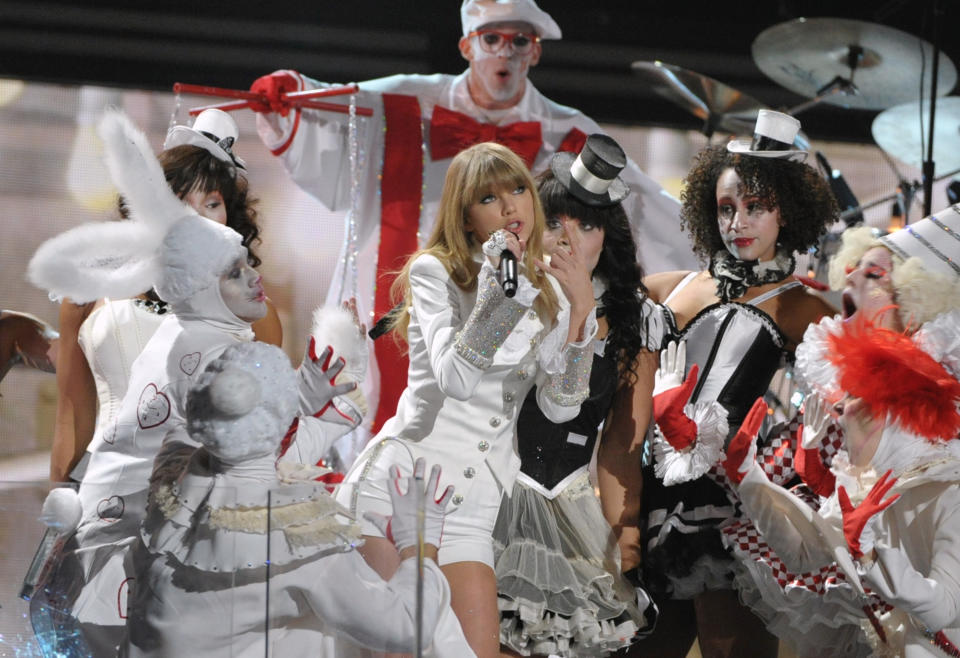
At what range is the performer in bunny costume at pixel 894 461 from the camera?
2340mm

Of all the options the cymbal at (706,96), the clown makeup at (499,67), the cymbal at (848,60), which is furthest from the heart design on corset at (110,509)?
the cymbal at (848,60)

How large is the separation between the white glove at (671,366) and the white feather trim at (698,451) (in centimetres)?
8

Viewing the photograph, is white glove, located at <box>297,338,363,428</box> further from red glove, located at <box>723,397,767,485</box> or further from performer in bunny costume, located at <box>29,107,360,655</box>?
red glove, located at <box>723,397,767,485</box>

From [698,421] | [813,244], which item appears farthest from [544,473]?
[813,244]

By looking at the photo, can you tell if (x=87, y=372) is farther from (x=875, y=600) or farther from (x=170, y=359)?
(x=875, y=600)

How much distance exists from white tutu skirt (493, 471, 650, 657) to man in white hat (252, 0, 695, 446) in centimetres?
168

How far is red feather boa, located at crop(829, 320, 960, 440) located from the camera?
2484mm

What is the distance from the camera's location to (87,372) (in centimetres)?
294

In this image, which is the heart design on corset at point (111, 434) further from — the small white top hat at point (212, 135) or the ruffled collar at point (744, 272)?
the ruffled collar at point (744, 272)

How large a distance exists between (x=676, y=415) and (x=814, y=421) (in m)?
0.35

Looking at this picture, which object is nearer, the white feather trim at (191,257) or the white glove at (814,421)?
the white feather trim at (191,257)

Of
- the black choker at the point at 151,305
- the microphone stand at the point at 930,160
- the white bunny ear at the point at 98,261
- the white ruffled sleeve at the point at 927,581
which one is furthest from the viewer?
the microphone stand at the point at 930,160

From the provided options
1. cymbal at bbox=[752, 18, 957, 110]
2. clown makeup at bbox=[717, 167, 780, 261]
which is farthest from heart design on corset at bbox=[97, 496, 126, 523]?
cymbal at bbox=[752, 18, 957, 110]

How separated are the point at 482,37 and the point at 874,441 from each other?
7.32 ft
